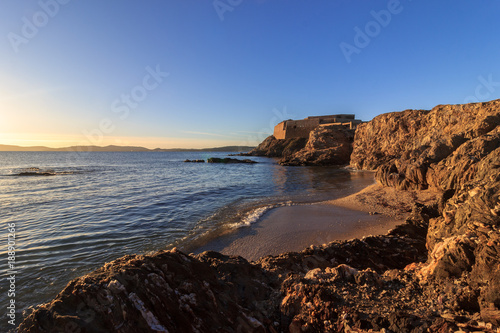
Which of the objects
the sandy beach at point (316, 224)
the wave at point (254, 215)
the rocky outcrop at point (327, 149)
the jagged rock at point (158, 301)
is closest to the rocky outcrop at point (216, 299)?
the jagged rock at point (158, 301)

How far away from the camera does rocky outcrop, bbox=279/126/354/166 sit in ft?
146

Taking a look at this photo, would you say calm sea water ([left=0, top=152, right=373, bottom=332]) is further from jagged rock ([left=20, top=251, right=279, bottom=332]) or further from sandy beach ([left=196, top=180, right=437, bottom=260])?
jagged rock ([left=20, top=251, right=279, bottom=332])

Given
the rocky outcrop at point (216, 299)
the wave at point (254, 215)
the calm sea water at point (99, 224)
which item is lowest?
the calm sea water at point (99, 224)

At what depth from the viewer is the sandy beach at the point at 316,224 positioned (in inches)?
294

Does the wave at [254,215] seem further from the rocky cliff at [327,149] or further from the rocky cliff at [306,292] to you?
the rocky cliff at [327,149]

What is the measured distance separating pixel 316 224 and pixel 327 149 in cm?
3978

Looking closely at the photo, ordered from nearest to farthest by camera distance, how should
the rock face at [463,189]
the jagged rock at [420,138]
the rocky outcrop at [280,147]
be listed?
the rock face at [463,189]
the jagged rock at [420,138]
the rocky outcrop at [280,147]

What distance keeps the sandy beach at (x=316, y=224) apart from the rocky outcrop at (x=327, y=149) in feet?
106

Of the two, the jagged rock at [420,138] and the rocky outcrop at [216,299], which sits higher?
the jagged rock at [420,138]

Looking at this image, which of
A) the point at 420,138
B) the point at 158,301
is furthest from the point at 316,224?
the point at 420,138

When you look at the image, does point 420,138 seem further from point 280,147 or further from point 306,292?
point 280,147

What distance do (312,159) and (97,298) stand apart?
4594cm

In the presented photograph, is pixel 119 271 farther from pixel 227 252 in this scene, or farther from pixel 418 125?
pixel 418 125

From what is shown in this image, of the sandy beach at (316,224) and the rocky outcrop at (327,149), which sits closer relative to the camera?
the sandy beach at (316,224)
